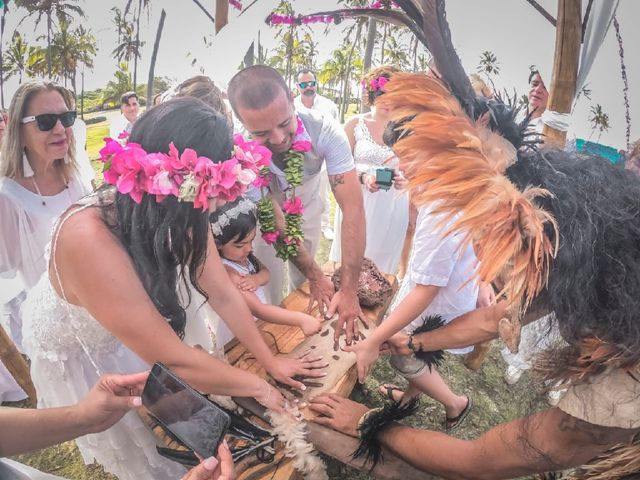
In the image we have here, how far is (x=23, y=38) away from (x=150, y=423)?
83.4 inches

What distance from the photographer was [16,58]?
80.1 inches

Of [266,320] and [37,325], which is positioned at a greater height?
[37,325]

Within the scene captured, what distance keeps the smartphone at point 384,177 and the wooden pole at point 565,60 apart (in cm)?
114

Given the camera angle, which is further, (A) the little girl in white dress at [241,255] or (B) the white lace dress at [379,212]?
(B) the white lace dress at [379,212]

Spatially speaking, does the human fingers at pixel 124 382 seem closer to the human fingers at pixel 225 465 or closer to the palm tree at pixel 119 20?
the human fingers at pixel 225 465

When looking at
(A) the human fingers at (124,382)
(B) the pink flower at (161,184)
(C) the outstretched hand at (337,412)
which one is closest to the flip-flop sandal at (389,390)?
(C) the outstretched hand at (337,412)

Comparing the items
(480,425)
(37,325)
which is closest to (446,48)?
(37,325)

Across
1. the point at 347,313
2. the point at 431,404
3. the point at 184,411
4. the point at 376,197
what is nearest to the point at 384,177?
the point at 376,197

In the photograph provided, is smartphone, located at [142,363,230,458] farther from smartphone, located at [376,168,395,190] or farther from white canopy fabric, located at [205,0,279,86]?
smartphone, located at [376,168,395,190]

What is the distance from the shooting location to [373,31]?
10.1 ft

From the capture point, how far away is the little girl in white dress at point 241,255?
203cm

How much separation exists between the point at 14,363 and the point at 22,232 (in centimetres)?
85

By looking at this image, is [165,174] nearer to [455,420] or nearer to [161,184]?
[161,184]

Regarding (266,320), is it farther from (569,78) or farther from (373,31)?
(373,31)
